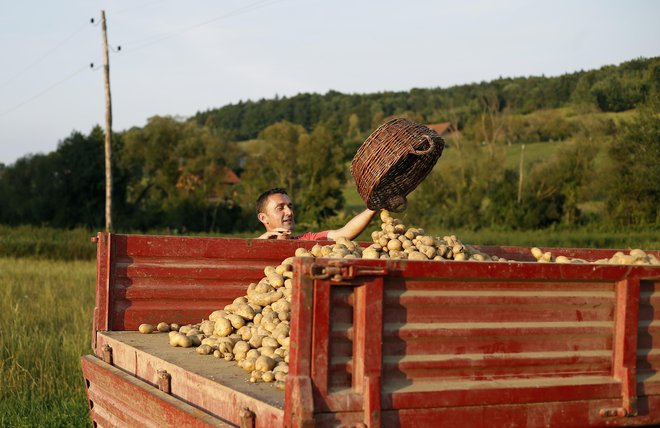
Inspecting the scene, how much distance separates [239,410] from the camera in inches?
137

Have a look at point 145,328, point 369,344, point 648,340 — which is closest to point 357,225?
point 145,328

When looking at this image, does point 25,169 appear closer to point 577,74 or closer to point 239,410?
point 239,410

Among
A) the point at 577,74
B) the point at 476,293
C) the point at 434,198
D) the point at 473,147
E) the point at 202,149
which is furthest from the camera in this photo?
the point at 577,74

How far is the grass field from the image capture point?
287 inches

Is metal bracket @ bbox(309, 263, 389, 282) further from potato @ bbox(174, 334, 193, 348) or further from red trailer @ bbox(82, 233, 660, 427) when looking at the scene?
potato @ bbox(174, 334, 193, 348)

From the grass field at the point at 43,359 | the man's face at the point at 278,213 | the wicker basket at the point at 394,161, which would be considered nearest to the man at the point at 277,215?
the man's face at the point at 278,213

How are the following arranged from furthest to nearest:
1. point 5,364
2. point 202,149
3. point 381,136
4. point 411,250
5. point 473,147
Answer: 1. point 202,149
2. point 473,147
3. point 5,364
4. point 381,136
5. point 411,250

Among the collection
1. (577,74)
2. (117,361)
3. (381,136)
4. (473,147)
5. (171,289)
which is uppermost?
(577,74)

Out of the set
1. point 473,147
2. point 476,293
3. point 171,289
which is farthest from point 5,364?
point 473,147

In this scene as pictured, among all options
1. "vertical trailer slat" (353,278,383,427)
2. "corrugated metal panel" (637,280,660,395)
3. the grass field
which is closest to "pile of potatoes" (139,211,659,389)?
"corrugated metal panel" (637,280,660,395)

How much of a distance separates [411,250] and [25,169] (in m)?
47.2

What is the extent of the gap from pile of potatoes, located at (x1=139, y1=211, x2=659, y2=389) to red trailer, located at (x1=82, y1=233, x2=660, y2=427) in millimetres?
180

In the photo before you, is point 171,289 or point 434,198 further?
point 434,198

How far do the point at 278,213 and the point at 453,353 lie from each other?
339 cm
